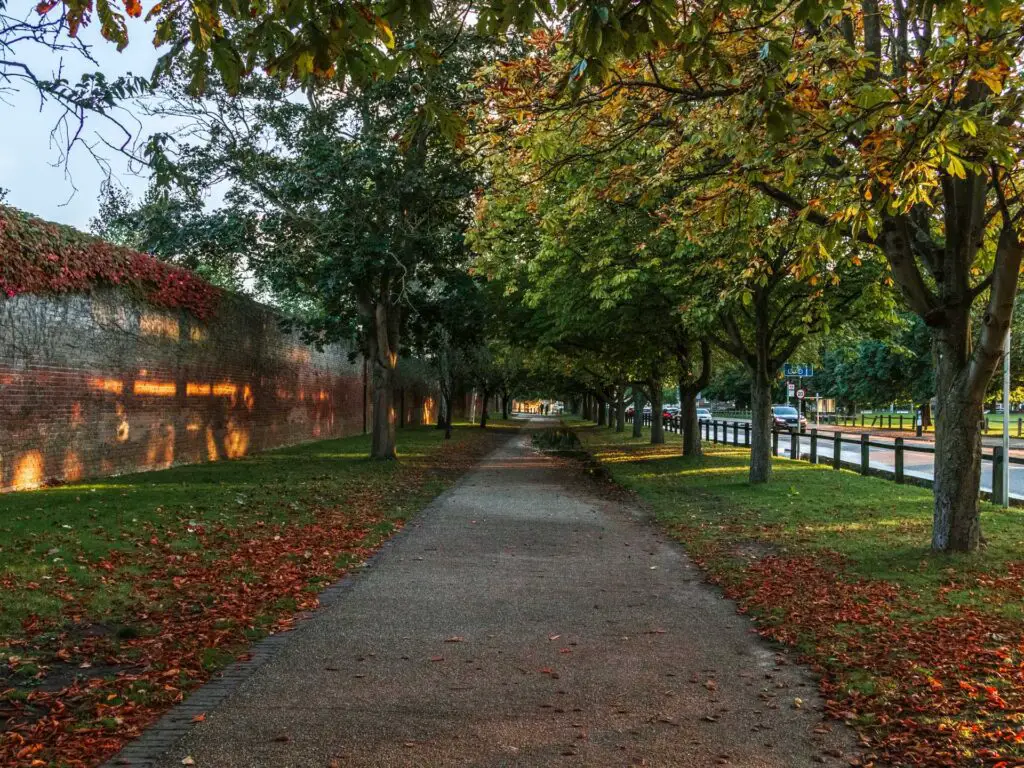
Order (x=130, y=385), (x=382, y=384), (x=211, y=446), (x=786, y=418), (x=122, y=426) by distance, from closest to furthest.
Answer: (x=122, y=426), (x=130, y=385), (x=211, y=446), (x=382, y=384), (x=786, y=418)

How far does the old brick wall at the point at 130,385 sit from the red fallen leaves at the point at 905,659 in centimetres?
988

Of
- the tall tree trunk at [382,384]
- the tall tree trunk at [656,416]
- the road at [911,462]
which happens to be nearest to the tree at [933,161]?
the road at [911,462]

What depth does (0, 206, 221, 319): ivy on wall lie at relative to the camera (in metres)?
11.5

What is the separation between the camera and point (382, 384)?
70.7ft

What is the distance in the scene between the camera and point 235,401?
20922 mm

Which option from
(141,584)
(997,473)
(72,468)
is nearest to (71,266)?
(72,468)

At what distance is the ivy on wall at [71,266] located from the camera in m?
11.5

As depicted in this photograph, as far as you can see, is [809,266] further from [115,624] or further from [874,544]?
[115,624]

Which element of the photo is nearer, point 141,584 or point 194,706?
point 194,706

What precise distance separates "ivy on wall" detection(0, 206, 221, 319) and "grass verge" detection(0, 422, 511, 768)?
2992 mm

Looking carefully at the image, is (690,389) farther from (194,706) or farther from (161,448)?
(194,706)

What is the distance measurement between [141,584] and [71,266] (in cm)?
784

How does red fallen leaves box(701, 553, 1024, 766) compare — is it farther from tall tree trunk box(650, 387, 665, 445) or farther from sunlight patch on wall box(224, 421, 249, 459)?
tall tree trunk box(650, 387, 665, 445)

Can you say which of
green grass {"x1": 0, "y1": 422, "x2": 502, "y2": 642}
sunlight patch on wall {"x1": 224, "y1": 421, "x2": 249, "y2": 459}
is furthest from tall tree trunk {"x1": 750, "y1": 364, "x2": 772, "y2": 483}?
sunlight patch on wall {"x1": 224, "y1": 421, "x2": 249, "y2": 459}
